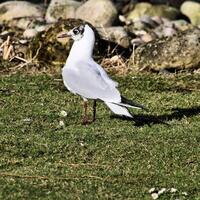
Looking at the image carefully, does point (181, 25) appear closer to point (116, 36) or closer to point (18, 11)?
point (18, 11)

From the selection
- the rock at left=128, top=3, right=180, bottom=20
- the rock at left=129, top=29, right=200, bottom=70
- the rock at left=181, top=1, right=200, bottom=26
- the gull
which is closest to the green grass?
the gull

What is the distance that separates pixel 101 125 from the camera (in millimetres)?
9766

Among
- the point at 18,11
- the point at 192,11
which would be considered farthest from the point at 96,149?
the point at 192,11

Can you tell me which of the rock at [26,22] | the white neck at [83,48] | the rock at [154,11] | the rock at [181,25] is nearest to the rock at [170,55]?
the white neck at [83,48]

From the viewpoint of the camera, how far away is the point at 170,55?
1422cm

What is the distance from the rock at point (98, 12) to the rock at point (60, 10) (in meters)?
0.56

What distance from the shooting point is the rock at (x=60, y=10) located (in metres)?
21.3

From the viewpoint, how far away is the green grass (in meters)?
7.41

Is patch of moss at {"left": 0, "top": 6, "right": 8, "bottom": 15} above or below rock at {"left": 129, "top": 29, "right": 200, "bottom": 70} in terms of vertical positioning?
below

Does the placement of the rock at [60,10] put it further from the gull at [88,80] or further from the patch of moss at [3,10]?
the gull at [88,80]

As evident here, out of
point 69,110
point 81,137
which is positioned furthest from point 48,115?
point 81,137

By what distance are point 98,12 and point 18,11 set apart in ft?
7.22

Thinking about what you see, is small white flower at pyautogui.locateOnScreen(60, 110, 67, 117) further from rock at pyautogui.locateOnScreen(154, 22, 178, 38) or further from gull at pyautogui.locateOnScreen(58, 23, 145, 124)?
rock at pyautogui.locateOnScreen(154, 22, 178, 38)

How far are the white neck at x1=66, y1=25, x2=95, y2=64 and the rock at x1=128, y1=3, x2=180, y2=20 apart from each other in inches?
530
